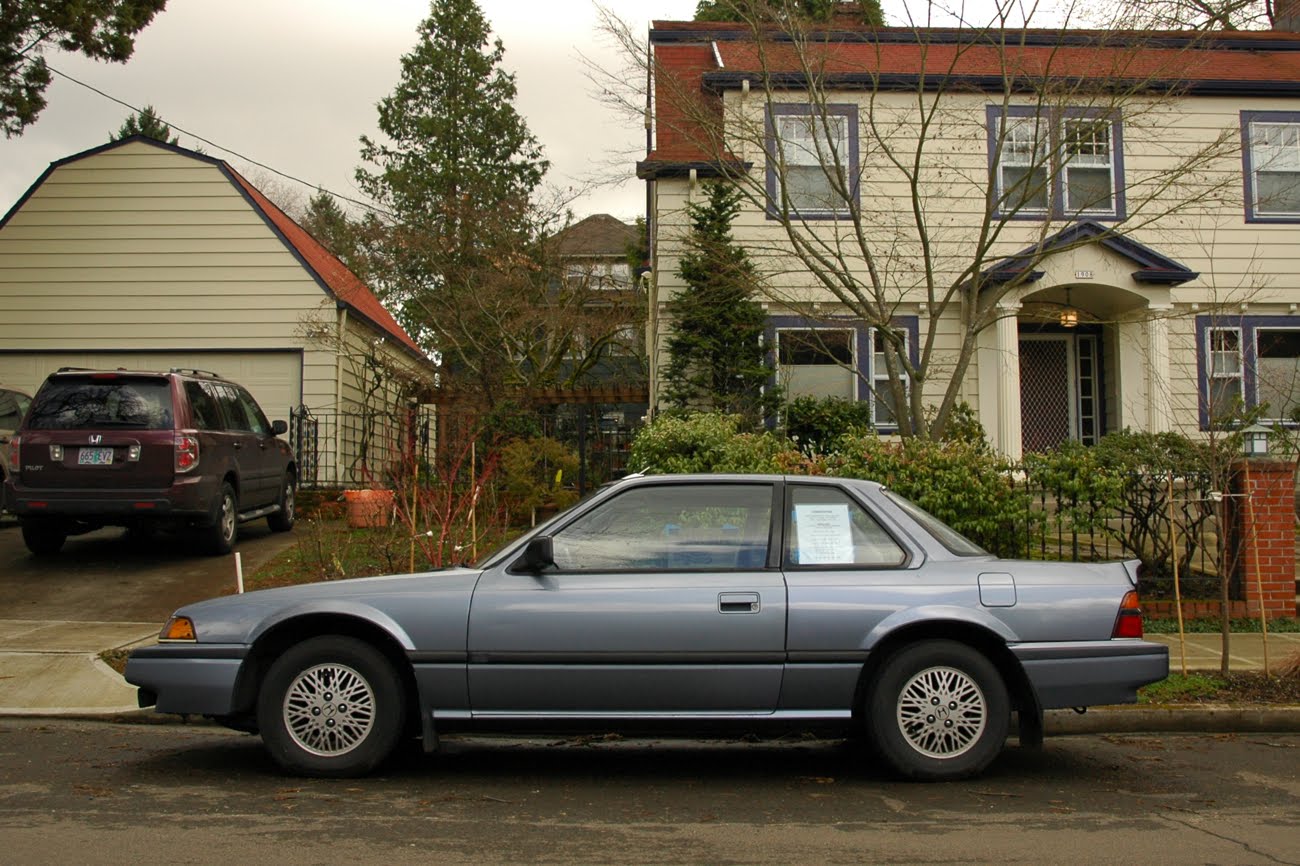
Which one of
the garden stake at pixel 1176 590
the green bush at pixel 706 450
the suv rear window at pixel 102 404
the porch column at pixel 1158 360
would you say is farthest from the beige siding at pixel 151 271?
the garden stake at pixel 1176 590

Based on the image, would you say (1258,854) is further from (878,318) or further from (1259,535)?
(878,318)

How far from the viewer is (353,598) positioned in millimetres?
5797

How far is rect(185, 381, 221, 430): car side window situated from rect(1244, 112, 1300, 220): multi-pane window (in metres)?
13.6

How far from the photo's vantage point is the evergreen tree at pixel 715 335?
14.9m

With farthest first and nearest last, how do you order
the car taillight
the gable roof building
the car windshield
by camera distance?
1. the gable roof building
2. the car windshield
3. the car taillight

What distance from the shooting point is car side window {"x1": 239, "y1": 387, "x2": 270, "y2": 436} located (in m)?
13.8

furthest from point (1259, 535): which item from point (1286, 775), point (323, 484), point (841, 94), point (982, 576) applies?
point (323, 484)

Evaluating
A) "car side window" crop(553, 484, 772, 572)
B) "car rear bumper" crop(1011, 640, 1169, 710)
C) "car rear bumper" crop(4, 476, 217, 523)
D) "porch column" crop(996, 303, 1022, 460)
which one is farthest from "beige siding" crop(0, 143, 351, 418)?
"car rear bumper" crop(1011, 640, 1169, 710)

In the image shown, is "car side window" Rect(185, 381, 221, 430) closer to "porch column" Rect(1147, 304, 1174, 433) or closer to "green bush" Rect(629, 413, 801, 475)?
"green bush" Rect(629, 413, 801, 475)

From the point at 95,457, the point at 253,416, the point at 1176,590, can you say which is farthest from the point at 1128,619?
the point at 253,416

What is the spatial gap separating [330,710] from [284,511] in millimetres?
9734

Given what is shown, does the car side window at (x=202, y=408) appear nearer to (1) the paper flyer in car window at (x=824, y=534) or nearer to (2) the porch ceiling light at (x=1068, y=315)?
(1) the paper flyer in car window at (x=824, y=534)

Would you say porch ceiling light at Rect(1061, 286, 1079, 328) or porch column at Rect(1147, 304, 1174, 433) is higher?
porch ceiling light at Rect(1061, 286, 1079, 328)

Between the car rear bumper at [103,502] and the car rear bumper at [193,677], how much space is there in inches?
243
